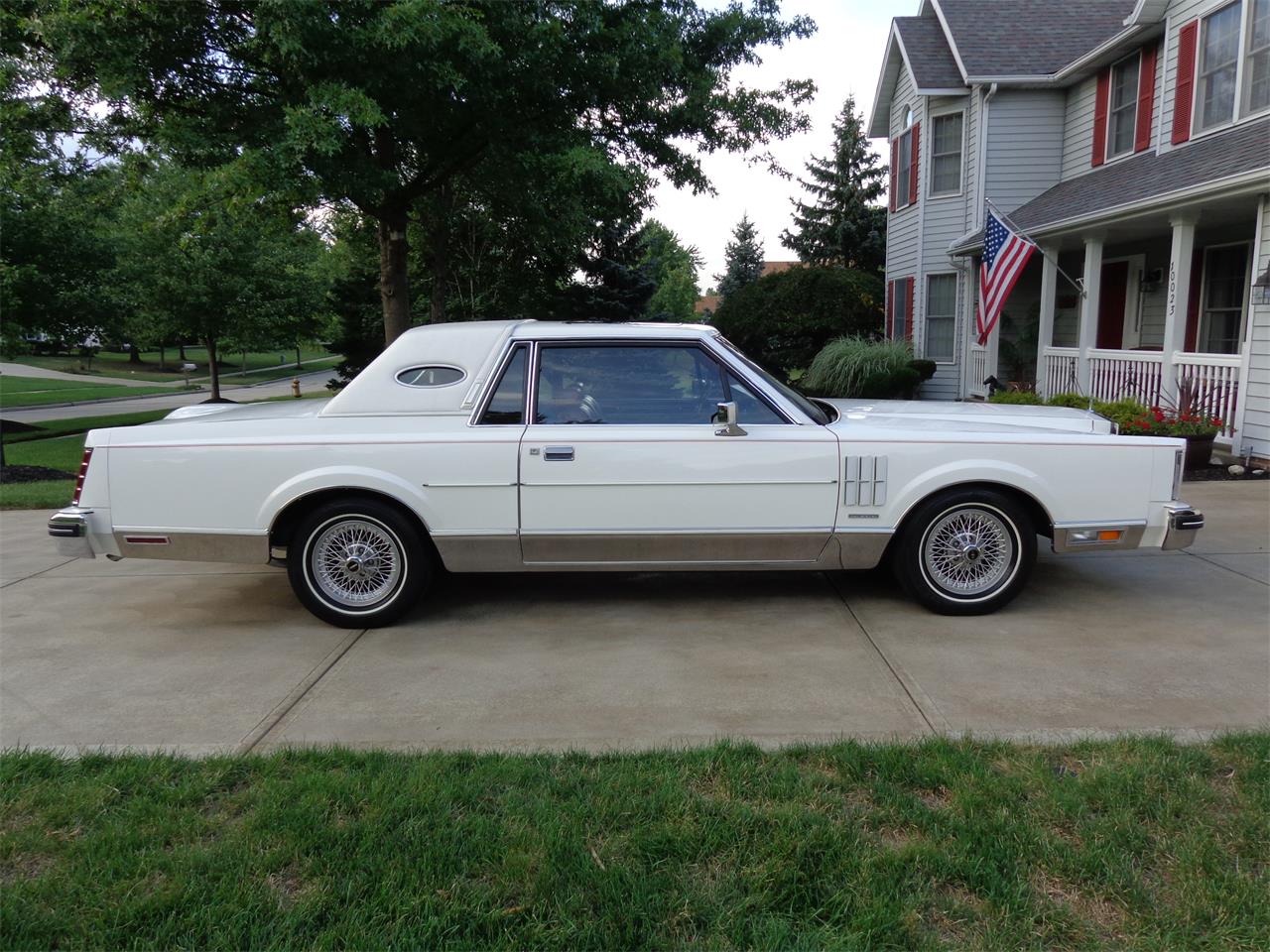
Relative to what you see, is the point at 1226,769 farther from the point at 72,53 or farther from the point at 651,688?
the point at 72,53

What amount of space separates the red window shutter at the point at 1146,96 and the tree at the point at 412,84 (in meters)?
5.13

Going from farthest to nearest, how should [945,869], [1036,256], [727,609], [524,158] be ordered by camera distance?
[1036,256]
[524,158]
[727,609]
[945,869]

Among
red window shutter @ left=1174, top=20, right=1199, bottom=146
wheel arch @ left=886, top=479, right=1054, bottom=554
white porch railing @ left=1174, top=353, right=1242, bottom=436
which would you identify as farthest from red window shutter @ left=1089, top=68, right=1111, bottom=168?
wheel arch @ left=886, top=479, right=1054, bottom=554

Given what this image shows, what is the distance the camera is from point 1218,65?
39.8 feet

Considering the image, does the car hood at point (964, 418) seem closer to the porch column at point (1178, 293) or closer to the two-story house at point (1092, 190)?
the two-story house at point (1092, 190)

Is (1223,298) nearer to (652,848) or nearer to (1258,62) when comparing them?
(1258,62)

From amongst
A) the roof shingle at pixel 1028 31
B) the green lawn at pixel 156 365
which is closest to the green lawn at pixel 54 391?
the green lawn at pixel 156 365

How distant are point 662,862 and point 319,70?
931 cm

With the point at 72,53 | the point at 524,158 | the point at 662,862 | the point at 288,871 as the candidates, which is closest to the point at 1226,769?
the point at 662,862

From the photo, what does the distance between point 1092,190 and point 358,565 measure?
1294cm

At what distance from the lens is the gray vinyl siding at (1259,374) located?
33.3 ft

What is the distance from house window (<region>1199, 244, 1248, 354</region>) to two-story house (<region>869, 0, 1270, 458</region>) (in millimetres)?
24

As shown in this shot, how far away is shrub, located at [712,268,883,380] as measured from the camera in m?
22.8

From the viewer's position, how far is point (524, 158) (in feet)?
35.8
